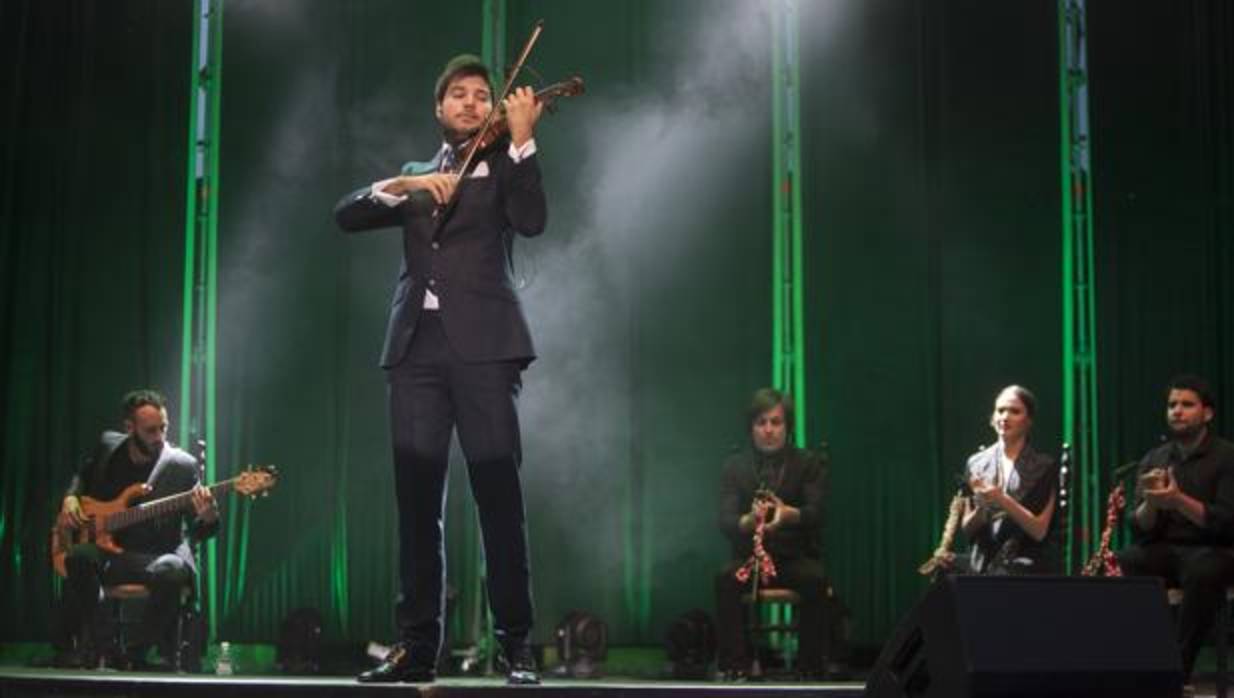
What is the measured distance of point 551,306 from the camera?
7.34 m

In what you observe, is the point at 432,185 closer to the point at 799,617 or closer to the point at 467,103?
the point at 467,103

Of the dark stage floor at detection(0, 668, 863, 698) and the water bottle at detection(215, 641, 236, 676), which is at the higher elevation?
the dark stage floor at detection(0, 668, 863, 698)

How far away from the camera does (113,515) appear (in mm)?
6523

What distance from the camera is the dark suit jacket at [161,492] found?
21.5 ft

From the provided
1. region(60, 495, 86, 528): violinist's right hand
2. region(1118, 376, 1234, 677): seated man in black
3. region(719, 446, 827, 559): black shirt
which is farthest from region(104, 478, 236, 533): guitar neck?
region(1118, 376, 1234, 677): seated man in black

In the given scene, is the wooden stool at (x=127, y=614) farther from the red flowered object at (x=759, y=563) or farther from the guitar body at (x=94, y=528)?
the red flowered object at (x=759, y=563)

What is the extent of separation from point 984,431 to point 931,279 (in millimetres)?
694

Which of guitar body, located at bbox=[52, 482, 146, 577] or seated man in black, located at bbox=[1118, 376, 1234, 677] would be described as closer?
seated man in black, located at bbox=[1118, 376, 1234, 677]

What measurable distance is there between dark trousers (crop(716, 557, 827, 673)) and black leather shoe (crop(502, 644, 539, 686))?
2674 millimetres

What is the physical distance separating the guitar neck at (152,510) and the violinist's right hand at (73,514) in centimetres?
11

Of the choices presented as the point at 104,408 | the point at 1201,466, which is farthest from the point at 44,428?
the point at 1201,466

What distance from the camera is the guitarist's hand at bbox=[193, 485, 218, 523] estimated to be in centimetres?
646

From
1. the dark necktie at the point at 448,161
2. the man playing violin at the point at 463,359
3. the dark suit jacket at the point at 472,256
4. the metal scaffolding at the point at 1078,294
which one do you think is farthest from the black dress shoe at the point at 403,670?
the metal scaffolding at the point at 1078,294

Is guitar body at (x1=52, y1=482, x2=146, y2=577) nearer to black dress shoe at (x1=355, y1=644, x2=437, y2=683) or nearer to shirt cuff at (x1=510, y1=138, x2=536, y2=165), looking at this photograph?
black dress shoe at (x1=355, y1=644, x2=437, y2=683)
